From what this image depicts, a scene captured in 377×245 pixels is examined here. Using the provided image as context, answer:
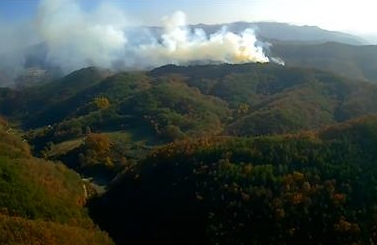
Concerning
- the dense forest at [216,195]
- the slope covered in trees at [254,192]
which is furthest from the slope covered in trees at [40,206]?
the slope covered in trees at [254,192]

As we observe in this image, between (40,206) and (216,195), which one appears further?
(40,206)

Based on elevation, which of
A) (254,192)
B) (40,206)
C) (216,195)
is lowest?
(40,206)

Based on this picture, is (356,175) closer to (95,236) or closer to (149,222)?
(149,222)

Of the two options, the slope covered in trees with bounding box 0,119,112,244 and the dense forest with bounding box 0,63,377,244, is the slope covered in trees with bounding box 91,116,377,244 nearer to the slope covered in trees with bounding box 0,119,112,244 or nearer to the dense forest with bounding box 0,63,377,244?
the dense forest with bounding box 0,63,377,244

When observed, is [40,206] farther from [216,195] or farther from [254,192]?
[254,192]

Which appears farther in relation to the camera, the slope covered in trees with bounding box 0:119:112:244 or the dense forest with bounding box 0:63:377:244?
the dense forest with bounding box 0:63:377:244

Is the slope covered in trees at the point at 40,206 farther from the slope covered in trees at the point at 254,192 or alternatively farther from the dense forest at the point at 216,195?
the slope covered in trees at the point at 254,192

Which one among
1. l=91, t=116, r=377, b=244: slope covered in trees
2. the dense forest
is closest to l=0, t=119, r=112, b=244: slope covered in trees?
the dense forest

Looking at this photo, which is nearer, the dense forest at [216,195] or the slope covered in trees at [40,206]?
the slope covered in trees at [40,206]

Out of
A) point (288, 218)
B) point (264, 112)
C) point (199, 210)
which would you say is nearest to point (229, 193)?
point (199, 210)

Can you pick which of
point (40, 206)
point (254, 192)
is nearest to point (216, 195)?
point (254, 192)

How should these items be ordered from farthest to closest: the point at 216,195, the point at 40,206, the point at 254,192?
the point at 40,206
the point at 216,195
the point at 254,192

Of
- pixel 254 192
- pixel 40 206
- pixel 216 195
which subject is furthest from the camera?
pixel 40 206
